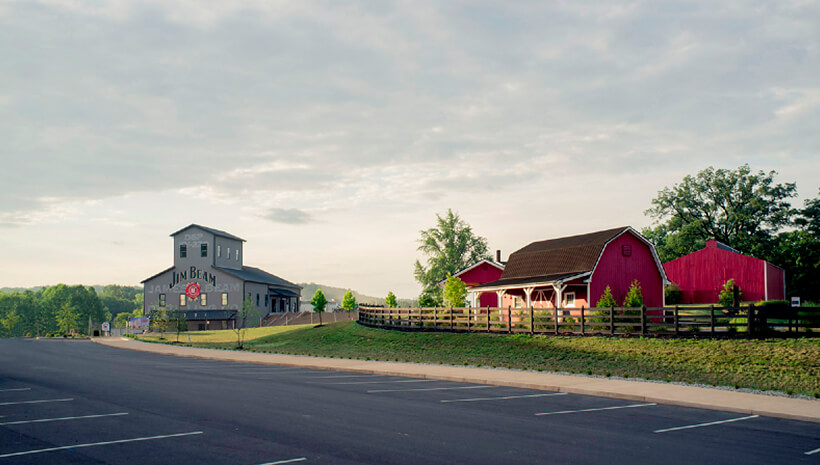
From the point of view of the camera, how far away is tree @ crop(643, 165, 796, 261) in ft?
233

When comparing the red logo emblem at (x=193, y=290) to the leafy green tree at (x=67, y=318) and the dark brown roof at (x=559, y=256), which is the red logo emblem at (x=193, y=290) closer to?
the leafy green tree at (x=67, y=318)

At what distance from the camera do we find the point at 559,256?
44.6 metres

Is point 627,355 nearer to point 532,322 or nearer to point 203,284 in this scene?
point 532,322

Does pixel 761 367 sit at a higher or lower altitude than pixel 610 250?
A: lower

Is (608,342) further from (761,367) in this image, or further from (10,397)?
(10,397)

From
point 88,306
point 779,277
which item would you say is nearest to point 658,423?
point 779,277

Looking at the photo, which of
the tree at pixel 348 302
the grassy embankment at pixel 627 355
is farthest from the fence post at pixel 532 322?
the tree at pixel 348 302

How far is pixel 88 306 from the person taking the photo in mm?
162500

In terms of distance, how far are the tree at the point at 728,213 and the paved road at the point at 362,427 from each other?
62.1 metres

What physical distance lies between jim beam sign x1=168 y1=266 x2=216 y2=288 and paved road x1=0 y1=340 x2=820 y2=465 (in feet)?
172

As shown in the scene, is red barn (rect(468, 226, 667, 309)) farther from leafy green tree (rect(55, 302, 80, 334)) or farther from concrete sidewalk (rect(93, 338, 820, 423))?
leafy green tree (rect(55, 302, 80, 334))

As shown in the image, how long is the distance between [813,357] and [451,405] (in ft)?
45.5

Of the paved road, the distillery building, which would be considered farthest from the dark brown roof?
the distillery building

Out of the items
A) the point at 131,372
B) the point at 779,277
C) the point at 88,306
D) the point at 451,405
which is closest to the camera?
the point at 451,405
